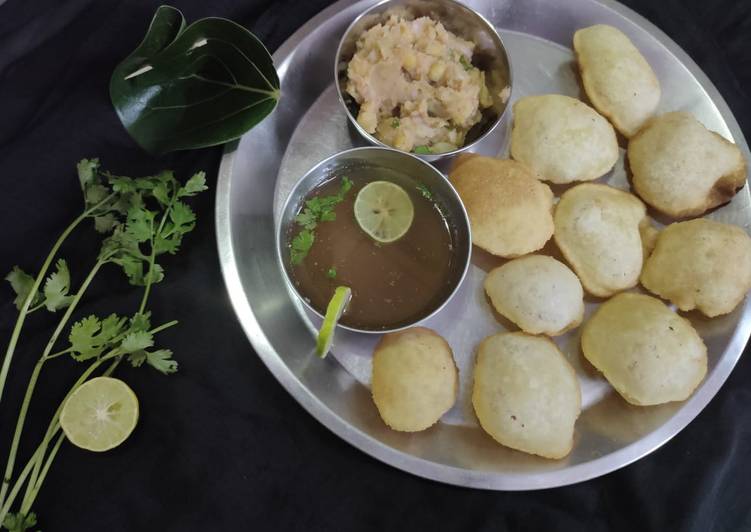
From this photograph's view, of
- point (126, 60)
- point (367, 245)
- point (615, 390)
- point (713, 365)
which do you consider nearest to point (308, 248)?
point (367, 245)

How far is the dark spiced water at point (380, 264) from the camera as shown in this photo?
6.81 ft

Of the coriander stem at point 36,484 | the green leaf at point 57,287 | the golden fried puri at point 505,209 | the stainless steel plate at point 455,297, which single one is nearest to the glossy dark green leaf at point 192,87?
the stainless steel plate at point 455,297

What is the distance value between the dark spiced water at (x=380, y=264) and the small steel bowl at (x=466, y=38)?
177 mm

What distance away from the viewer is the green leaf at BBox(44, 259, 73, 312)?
195cm

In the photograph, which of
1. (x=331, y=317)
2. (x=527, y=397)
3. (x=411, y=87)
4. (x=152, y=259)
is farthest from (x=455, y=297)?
(x=152, y=259)

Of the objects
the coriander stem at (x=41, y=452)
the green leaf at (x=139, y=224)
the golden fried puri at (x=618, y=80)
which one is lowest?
the coriander stem at (x=41, y=452)

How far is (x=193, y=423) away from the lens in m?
2.05

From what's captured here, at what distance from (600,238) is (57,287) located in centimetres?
167

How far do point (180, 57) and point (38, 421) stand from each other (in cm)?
119

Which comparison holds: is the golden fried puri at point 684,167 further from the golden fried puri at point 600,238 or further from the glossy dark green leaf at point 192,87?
the glossy dark green leaf at point 192,87

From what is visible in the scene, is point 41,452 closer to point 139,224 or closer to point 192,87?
point 139,224

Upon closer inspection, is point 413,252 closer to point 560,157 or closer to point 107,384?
point 560,157

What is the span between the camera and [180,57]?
2105 mm

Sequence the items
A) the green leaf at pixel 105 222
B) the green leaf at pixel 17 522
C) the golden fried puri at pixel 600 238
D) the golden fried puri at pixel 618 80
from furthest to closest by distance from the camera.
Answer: the golden fried puri at pixel 618 80, the golden fried puri at pixel 600 238, the green leaf at pixel 105 222, the green leaf at pixel 17 522
